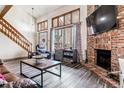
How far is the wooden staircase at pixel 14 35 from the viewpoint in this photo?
5.95 m

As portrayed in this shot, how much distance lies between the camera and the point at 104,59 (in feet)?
11.4

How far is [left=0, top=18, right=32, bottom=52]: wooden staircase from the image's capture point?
5.95 metres

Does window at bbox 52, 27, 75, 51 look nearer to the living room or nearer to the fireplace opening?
the living room

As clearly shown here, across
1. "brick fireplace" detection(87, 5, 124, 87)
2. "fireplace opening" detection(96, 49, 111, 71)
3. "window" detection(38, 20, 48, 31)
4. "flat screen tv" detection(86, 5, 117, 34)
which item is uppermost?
"window" detection(38, 20, 48, 31)

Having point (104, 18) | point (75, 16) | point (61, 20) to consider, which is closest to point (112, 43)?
point (104, 18)

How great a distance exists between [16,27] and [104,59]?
5082 millimetres

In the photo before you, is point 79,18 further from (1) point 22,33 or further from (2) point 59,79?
(1) point 22,33

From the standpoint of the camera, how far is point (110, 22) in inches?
108

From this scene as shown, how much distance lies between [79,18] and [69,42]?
4.11ft

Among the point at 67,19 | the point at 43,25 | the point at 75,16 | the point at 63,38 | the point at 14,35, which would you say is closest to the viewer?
the point at 75,16

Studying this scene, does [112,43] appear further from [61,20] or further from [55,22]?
[55,22]

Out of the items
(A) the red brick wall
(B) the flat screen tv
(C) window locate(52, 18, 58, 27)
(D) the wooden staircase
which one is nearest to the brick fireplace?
(A) the red brick wall

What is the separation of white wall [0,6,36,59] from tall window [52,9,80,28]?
5.36ft

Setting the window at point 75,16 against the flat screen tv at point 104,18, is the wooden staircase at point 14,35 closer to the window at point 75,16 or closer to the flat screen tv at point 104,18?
the window at point 75,16
